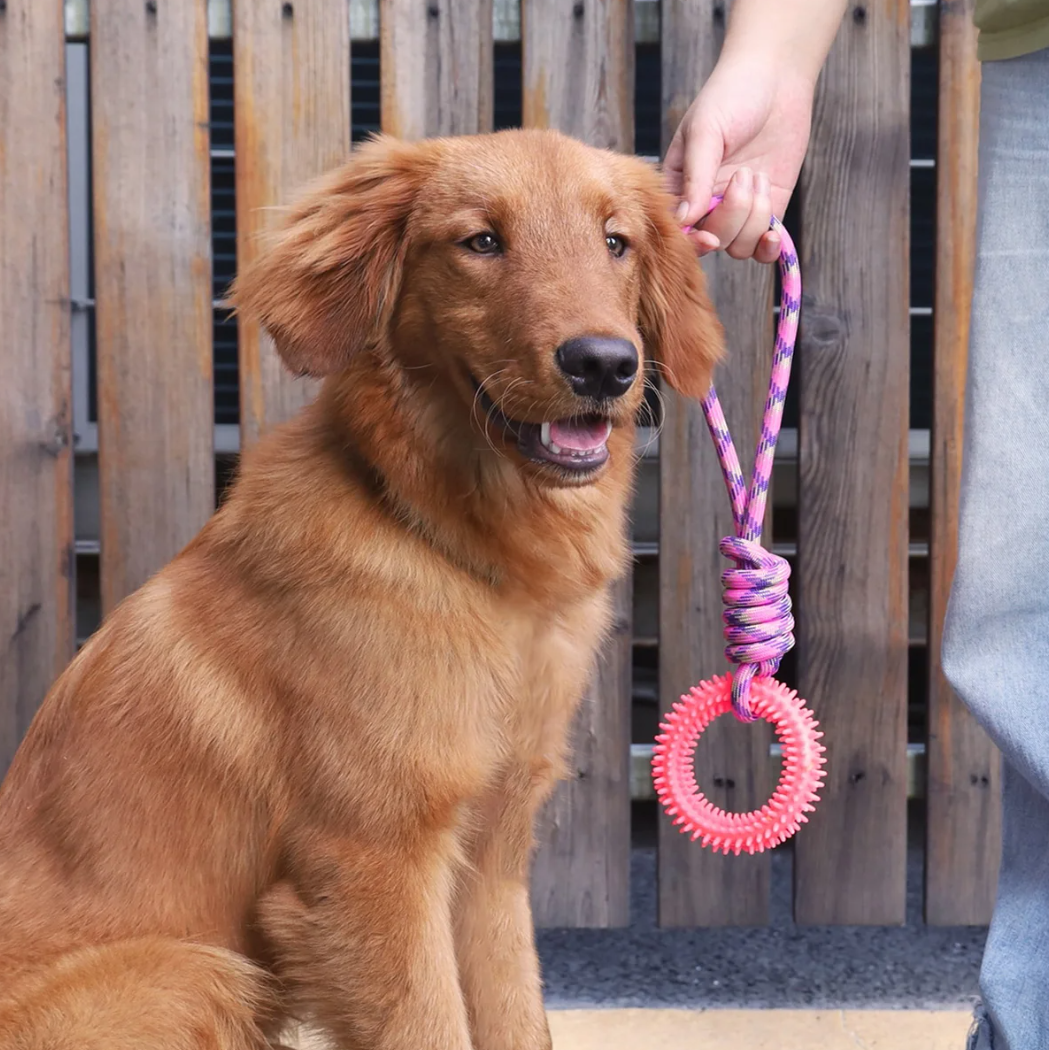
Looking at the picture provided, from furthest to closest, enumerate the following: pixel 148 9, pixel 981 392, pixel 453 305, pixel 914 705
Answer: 1. pixel 914 705
2. pixel 148 9
3. pixel 453 305
4. pixel 981 392

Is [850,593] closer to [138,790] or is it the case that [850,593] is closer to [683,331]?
[683,331]

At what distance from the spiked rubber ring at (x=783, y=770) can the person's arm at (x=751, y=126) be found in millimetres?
800

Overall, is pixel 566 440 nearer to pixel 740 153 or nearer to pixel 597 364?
pixel 597 364

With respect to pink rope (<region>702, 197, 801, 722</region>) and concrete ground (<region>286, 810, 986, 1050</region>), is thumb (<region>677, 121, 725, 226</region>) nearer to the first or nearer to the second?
pink rope (<region>702, 197, 801, 722</region>)

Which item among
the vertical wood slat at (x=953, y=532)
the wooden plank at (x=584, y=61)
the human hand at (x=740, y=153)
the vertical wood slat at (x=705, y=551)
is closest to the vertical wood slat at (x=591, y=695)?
the wooden plank at (x=584, y=61)

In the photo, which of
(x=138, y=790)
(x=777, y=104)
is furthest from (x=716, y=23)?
(x=138, y=790)

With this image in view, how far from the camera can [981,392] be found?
1953 millimetres

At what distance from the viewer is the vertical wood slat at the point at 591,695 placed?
3.02m

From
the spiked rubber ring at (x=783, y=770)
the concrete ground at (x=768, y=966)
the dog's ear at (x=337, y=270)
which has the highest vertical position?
the dog's ear at (x=337, y=270)

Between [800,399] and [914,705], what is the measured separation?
188 cm

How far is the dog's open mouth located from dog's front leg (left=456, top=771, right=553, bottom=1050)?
70 centimetres

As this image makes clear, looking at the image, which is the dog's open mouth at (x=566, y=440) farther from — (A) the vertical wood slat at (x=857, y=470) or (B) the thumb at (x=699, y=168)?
(A) the vertical wood slat at (x=857, y=470)

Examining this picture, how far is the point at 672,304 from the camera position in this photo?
2.33 meters

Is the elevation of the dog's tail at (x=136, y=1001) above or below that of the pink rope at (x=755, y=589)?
below
